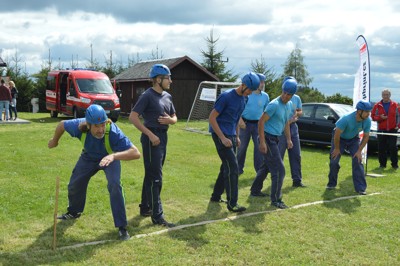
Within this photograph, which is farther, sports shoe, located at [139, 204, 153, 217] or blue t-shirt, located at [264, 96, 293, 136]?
blue t-shirt, located at [264, 96, 293, 136]

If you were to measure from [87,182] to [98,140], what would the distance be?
2.17 feet

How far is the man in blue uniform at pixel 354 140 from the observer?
8.33 metres

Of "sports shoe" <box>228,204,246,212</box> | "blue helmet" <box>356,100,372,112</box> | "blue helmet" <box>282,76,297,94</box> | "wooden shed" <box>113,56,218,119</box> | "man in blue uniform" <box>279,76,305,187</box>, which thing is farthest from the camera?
"wooden shed" <box>113,56,218,119</box>

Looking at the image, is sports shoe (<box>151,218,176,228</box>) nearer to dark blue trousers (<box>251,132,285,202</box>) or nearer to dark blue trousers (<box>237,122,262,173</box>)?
dark blue trousers (<box>251,132,285,202</box>)

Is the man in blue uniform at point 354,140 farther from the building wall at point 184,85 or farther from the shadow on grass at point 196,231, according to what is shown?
the building wall at point 184,85

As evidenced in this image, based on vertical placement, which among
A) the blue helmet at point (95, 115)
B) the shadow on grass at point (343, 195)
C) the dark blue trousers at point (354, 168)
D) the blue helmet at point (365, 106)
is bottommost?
the shadow on grass at point (343, 195)

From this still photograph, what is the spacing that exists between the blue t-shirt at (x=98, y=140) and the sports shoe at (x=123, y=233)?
2.89ft

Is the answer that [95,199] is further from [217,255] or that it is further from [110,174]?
[217,255]

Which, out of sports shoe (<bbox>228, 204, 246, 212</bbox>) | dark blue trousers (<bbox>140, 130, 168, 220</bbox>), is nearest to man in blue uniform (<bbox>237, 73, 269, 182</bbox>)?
sports shoe (<bbox>228, 204, 246, 212</bbox>)

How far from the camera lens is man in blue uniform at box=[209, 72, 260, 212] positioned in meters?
6.42

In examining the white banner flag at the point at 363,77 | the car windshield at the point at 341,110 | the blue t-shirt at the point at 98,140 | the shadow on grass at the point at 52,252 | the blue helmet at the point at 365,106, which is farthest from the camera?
the car windshield at the point at 341,110

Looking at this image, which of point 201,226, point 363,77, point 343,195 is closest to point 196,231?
point 201,226

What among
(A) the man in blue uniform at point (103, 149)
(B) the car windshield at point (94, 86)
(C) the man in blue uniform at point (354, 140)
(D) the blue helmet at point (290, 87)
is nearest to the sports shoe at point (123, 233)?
(A) the man in blue uniform at point (103, 149)

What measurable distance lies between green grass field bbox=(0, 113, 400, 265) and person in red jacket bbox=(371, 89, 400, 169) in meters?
1.92
